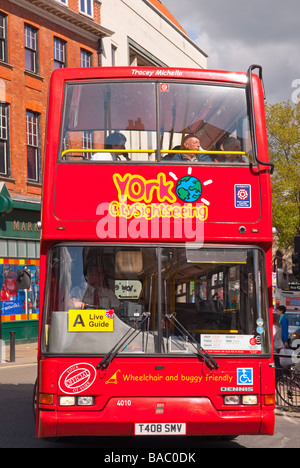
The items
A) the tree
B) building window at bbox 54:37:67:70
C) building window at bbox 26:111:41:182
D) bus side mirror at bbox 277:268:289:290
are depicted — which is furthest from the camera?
the tree

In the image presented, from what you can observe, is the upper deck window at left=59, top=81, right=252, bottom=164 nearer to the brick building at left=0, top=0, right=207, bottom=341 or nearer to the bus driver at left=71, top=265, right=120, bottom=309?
the bus driver at left=71, top=265, right=120, bottom=309

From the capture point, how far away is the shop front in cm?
2484

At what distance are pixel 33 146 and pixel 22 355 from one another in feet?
27.3

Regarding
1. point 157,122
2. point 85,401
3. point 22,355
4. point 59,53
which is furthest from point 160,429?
point 59,53

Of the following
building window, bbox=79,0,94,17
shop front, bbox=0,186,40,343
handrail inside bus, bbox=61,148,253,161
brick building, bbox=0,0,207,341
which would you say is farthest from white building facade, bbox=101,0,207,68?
handrail inside bus, bbox=61,148,253,161

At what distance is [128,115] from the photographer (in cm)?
807

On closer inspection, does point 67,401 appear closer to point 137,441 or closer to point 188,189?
point 188,189

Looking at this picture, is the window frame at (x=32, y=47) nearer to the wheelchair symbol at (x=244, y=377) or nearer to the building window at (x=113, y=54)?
the building window at (x=113, y=54)

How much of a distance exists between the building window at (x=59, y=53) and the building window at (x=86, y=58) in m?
1.14

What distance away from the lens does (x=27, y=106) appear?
26406 mm

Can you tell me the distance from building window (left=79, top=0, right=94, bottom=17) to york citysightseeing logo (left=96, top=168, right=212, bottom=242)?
23863mm

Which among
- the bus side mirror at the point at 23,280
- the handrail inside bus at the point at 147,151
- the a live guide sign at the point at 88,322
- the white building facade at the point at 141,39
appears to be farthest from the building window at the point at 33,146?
the a live guide sign at the point at 88,322

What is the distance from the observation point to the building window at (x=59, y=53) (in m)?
28.1
